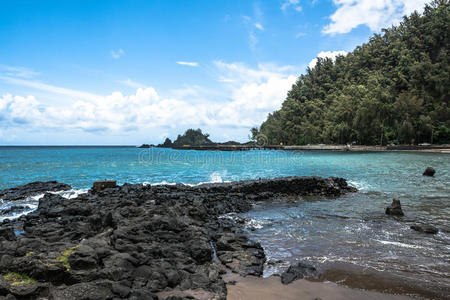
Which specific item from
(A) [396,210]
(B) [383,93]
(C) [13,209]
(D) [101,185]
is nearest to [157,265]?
(A) [396,210]

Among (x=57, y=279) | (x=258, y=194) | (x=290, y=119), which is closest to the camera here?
(x=57, y=279)

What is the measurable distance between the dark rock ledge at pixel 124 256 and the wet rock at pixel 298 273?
2.17 ft

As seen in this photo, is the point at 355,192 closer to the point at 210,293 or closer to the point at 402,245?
the point at 402,245

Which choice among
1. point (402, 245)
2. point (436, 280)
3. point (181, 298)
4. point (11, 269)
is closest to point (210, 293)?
point (181, 298)

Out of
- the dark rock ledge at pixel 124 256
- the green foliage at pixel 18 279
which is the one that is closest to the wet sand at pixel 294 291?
the dark rock ledge at pixel 124 256

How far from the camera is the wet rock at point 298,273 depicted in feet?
20.2

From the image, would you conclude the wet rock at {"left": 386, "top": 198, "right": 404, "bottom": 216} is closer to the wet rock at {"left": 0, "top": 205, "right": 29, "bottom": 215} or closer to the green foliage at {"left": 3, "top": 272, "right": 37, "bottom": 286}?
the green foliage at {"left": 3, "top": 272, "right": 37, "bottom": 286}

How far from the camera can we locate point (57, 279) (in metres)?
5.23

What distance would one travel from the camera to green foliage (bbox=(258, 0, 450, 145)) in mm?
78000

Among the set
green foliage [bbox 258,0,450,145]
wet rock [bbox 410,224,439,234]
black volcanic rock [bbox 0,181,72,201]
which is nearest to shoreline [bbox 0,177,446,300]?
wet rock [bbox 410,224,439,234]

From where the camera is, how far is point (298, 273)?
6344 mm

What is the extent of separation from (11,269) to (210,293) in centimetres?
387

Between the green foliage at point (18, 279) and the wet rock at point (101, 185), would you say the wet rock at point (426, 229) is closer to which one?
the green foliage at point (18, 279)

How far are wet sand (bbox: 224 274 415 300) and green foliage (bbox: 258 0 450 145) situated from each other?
80.8 m
